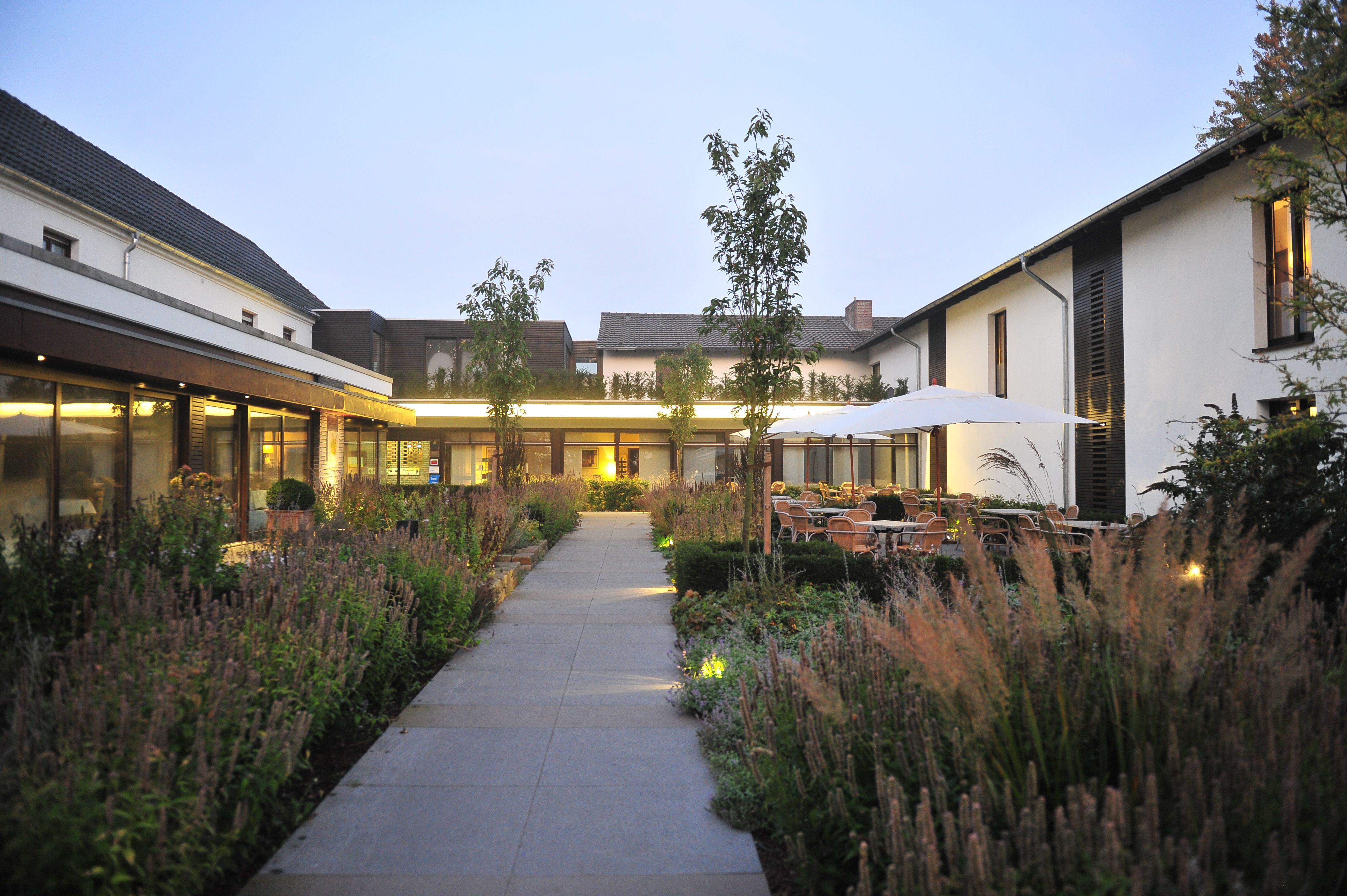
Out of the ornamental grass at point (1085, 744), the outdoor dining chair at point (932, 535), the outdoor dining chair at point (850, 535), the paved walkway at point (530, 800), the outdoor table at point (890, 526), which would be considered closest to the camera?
the ornamental grass at point (1085, 744)

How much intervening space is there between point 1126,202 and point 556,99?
1837cm

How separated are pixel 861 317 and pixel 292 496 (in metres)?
25.0

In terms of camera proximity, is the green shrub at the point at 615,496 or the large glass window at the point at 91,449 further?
the green shrub at the point at 615,496

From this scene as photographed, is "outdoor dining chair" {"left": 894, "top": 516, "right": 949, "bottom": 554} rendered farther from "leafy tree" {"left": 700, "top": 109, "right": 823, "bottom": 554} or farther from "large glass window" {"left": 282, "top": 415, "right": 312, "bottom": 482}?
"large glass window" {"left": 282, "top": 415, "right": 312, "bottom": 482}

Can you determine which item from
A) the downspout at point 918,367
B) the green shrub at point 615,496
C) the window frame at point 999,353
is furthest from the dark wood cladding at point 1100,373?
the green shrub at point 615,496

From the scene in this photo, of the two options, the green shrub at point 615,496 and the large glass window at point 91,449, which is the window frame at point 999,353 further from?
the large glass window at point 91,449

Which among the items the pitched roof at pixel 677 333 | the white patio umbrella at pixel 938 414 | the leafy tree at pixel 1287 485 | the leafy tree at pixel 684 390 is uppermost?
the pitched roof at pixel 677 333

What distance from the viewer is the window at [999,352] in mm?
17453

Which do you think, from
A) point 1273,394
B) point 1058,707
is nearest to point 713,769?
point 1058,707

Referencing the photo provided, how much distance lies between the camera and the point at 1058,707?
2.13 metres

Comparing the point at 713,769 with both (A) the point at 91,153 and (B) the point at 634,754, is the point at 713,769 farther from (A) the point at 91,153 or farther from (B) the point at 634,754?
(A) the point at 91,153

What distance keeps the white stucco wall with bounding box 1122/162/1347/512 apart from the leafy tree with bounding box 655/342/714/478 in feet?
41.8

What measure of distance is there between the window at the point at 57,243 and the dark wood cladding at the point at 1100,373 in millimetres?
17658

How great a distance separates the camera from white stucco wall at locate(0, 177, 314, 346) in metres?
12.0
